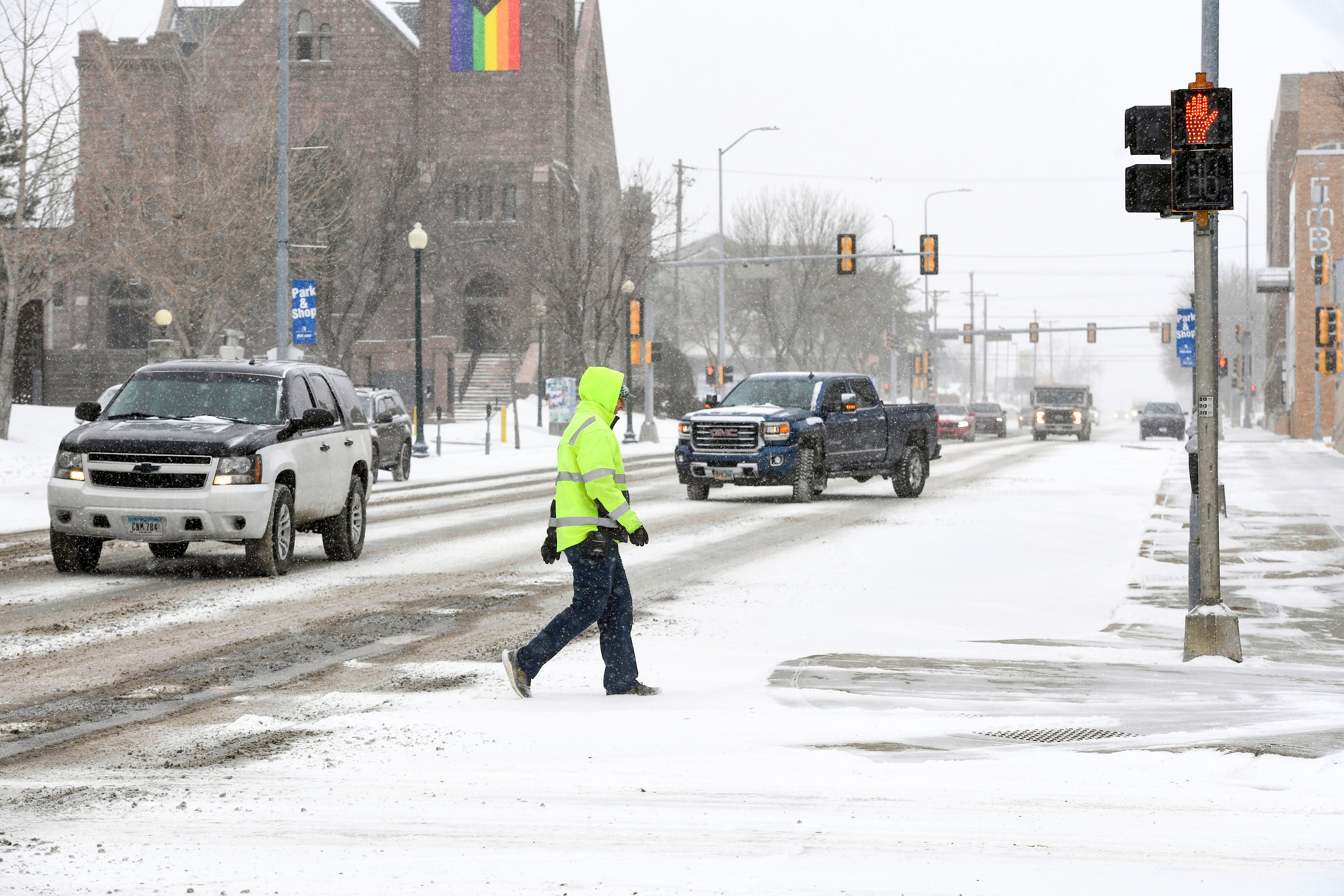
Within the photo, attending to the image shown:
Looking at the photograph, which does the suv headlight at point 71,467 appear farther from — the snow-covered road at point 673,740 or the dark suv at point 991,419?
the dark suv at point 991,419

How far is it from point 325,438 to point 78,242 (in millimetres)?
21169

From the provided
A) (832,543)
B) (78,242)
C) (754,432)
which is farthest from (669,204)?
(832,543)

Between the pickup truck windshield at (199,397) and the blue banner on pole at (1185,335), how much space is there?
16.3 meters

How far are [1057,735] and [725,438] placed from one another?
16.8 m

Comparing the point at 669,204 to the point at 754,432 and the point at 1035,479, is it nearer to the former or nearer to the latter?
the point at 1035,479

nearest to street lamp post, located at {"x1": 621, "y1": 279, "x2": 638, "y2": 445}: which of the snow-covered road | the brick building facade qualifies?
the brick building facade

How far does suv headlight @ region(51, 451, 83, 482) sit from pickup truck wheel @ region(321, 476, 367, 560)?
2656mm

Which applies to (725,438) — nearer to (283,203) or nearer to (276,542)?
(276,542)

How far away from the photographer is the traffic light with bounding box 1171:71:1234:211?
10633mm

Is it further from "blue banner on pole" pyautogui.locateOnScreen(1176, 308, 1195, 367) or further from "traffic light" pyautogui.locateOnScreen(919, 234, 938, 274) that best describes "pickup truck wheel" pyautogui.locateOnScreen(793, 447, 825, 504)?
"traffic light" pyautogui.locateOnScreen(919, 234, 938, 274)

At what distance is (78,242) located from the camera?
3466cm

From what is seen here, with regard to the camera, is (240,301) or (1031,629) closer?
(1031,629)

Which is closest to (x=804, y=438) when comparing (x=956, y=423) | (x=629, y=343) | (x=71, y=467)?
(x=71, y=467)

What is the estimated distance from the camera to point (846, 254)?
47312 millimetres
